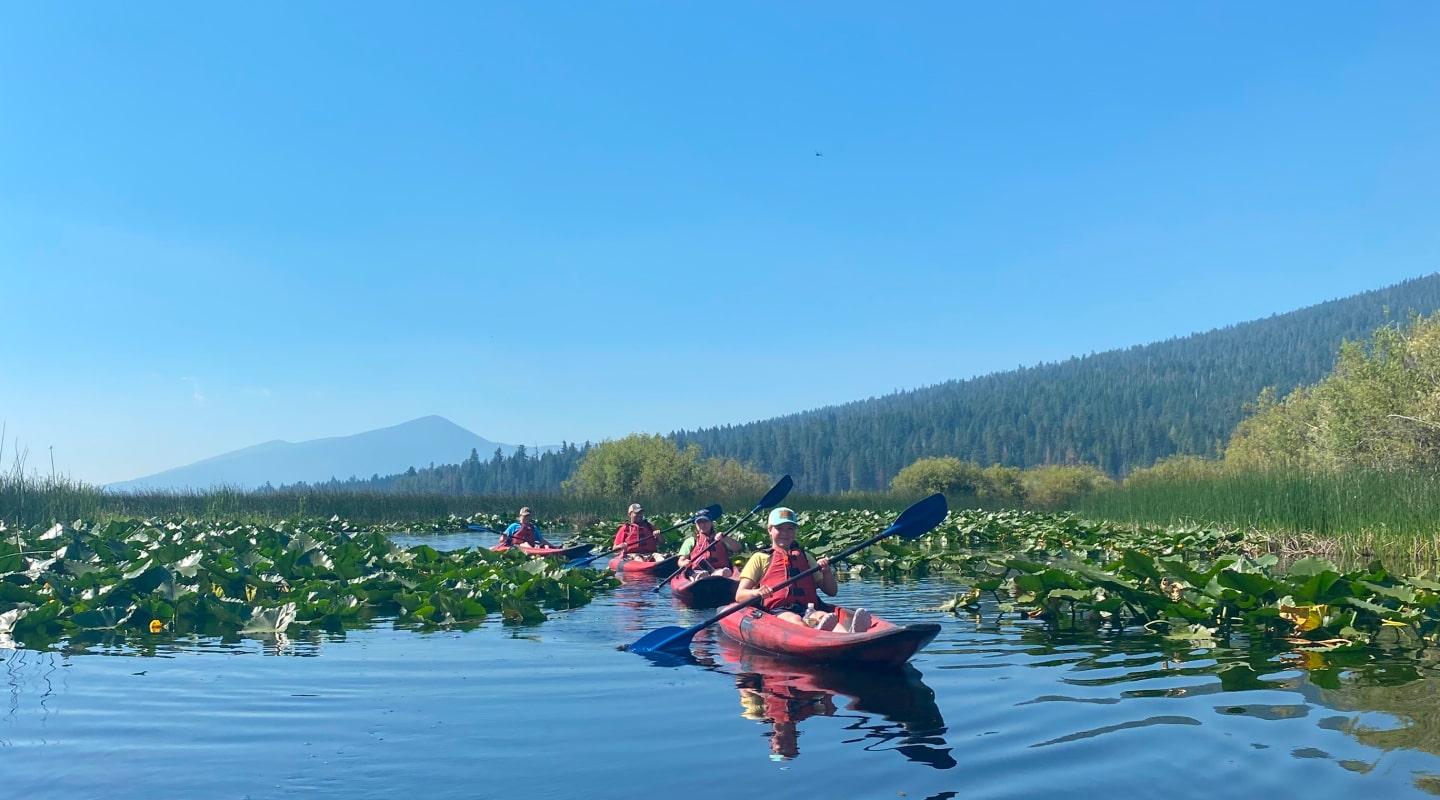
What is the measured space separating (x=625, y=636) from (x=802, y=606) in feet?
7.50

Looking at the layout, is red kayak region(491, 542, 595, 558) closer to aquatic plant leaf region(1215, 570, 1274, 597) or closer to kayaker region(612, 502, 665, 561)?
kayaker region(612, 502, 665, 561)

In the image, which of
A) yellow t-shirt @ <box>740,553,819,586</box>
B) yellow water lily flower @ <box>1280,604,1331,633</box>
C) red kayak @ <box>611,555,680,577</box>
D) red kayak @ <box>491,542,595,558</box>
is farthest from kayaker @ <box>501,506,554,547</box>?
yellow water lily flower @ <box>1280,604,1331,633</box>

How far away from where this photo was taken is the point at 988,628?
11516 mm

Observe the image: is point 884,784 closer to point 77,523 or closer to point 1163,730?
point 1163,730

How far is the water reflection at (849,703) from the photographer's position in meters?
6.80

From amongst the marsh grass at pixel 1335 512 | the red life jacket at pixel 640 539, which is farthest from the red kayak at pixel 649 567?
the marsh grass at pixel 1335 512

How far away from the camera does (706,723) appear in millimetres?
7602

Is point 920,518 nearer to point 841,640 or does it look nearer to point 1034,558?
point 841,640

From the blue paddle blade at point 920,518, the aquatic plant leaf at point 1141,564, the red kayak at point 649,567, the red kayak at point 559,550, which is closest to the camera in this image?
the aquatic plant leaf at point 1141,564

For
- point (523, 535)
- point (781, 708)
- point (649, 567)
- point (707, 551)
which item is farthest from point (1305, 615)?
point (523, 535)

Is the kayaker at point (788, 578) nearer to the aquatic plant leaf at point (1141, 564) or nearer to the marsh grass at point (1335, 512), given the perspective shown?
the aquatic plant leaf at point (1141, 564)

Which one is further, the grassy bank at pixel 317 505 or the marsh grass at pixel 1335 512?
the grassy bank at pixel 317 505

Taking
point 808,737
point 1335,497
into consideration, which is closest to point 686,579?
point 808,737

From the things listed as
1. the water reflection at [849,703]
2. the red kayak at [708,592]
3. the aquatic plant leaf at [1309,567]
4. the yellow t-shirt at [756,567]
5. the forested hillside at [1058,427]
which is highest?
the forested hillside at [1058,427]
